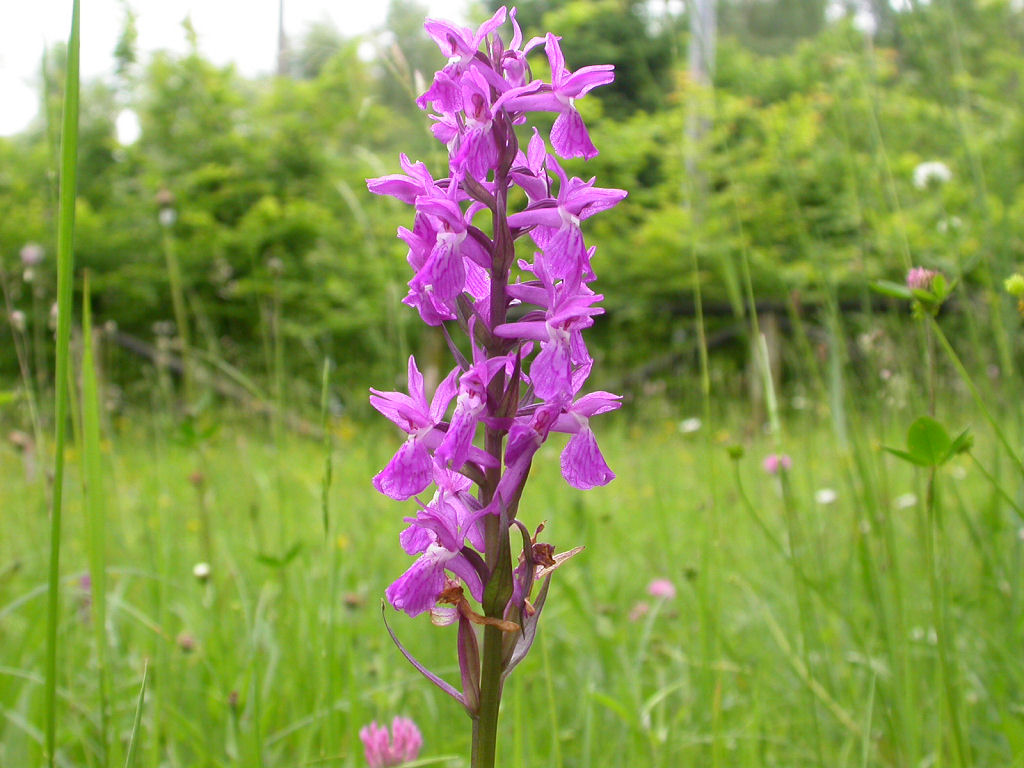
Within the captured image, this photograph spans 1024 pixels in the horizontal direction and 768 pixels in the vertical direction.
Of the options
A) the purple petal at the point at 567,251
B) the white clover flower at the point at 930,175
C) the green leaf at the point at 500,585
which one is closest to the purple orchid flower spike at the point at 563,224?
the purple petal at the point at 567,251

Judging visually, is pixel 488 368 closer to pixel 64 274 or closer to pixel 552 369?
pixel 552 369

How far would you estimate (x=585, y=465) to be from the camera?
1.09 m

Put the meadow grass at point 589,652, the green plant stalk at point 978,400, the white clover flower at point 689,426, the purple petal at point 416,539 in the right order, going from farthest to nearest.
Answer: the white clover flower at point 689,426, the meadow grass at point 589,652, the green plant stalk at point 978,400, the purple petal at point 416,539

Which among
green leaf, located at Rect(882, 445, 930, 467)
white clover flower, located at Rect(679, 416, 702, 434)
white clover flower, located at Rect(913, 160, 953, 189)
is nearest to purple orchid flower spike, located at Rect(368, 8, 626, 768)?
green leaf, located at Rect(882, 445, 930, 467)

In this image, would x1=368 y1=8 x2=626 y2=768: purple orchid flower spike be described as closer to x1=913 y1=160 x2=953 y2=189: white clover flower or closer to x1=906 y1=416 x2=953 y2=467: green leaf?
x1=906 y1=416 x2=953 y2=467: green leaf

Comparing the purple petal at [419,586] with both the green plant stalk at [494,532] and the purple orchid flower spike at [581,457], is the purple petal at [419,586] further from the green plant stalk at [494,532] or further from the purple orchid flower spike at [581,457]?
the purple orchid flower spike at [581,457]

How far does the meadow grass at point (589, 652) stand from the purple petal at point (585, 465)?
0.09m

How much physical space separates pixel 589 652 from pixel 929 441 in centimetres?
151

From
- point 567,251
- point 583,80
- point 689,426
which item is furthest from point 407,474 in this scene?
point 689,426

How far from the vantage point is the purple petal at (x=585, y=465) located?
42.8 inches

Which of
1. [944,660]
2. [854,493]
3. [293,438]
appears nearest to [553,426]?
[944,660]

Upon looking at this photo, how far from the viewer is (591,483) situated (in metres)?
1.08

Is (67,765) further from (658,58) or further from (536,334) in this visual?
(658,58)

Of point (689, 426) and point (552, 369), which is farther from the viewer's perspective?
point (689, 426)
